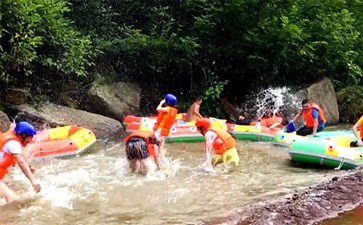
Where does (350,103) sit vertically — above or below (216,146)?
above

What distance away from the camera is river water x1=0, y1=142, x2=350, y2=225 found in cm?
725

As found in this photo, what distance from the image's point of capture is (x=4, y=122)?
12375 mm

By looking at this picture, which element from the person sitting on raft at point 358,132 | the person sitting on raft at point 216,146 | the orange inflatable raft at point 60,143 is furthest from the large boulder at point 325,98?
the orange inflatable raft at point 60,143

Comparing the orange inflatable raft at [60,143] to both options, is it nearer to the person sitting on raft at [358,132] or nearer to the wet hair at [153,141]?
the wet hair at [153,141]

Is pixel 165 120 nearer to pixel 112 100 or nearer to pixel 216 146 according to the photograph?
pixel 216 146

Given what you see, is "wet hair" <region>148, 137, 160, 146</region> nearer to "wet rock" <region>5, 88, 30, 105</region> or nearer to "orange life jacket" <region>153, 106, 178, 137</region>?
"orange life jacket" <region>153, 106, 178, 137</region>

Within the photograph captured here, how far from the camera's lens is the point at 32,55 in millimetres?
12953

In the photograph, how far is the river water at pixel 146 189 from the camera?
285 inches

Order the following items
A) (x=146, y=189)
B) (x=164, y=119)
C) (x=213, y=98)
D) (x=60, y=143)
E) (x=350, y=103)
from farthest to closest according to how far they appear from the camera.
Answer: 1. (x=350, y=103)
2. (x=213, y=98)
3. (x=60, y=143)
4. (x=164, y=119)
5. (x=146, y=189)

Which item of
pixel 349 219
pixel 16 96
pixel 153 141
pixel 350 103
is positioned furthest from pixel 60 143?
pixel 350 103

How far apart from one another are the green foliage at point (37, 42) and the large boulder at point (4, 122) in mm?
1005

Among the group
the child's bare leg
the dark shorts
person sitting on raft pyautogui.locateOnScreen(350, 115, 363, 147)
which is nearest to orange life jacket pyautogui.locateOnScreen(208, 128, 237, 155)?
the dark shorts

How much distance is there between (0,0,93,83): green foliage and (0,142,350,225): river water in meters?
3.33

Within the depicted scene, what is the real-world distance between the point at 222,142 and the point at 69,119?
16.4 ft
